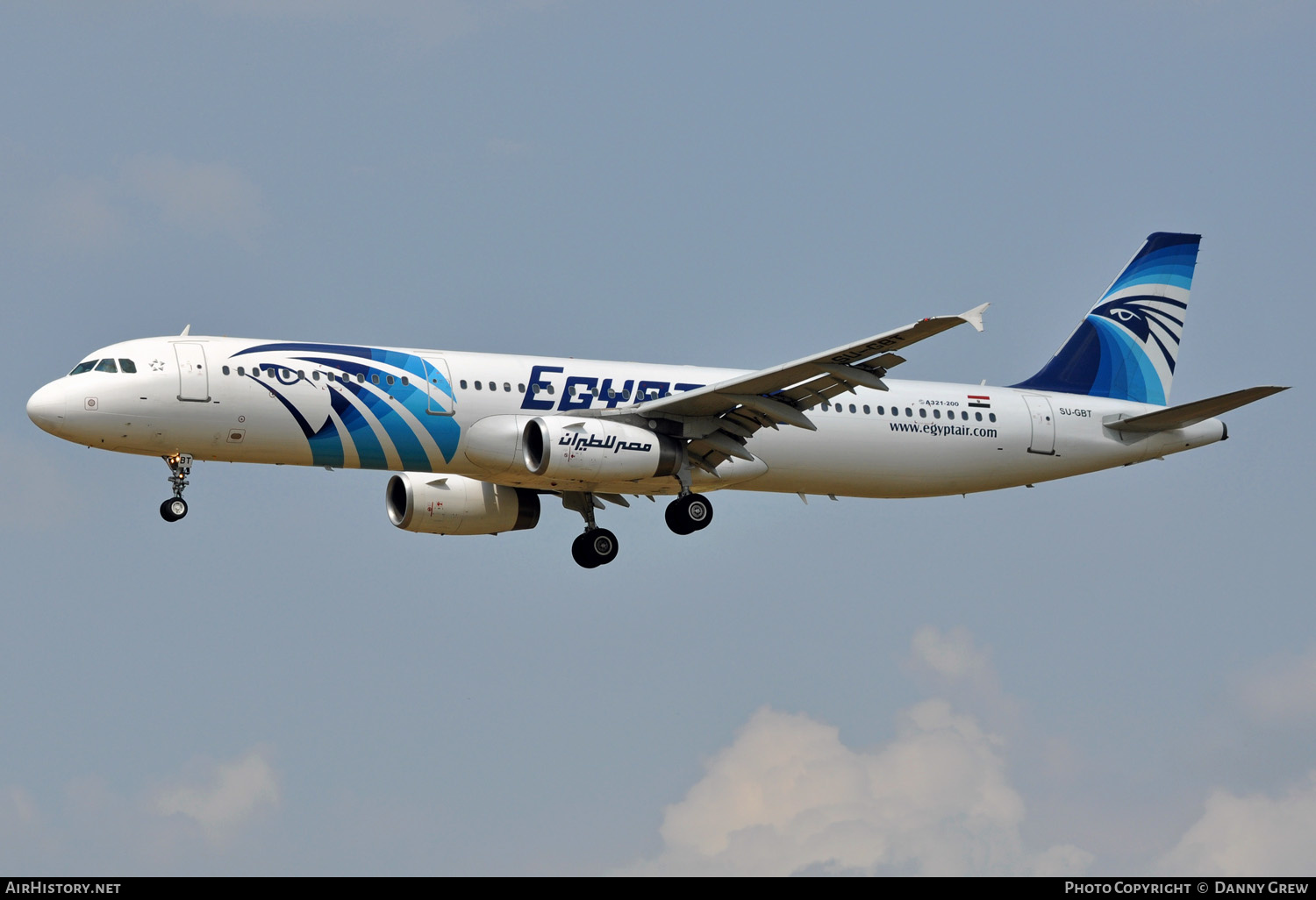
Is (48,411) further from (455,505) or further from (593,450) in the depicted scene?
(593,450)

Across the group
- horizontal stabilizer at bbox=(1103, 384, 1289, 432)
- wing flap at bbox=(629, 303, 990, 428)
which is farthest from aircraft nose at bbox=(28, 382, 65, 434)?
horizontal stabilizer at bbox=(1103, 384, 1289, 432)

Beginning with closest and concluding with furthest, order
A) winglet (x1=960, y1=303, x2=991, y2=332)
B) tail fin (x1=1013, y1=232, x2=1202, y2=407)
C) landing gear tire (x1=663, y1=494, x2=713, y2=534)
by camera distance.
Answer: winglet (x1=960, y1=303, x2=991, y2=332) < landing gear tire (x1=663, y1=494, x2=713, y2=534) < tail fin (x1=1013, y1=232, x2=1202, y2=407)

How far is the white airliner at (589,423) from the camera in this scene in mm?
38344

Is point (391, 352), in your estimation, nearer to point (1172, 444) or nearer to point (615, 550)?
point (615, 550)

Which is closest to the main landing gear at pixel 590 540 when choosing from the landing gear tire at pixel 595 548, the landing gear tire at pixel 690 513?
the landing gear tire at pixel 595 548

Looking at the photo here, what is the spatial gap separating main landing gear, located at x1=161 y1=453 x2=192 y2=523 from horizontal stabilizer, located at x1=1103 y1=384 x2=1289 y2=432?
75.4ft

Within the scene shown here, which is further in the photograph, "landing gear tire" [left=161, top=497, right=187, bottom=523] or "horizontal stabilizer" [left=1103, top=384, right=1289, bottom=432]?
"horizontal stabilizer" [left=1103, top=384, right=1289, bottom=432]

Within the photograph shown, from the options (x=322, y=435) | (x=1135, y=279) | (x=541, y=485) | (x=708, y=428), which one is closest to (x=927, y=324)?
(x=708, y=428)

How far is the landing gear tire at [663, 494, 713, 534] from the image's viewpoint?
4138 cm

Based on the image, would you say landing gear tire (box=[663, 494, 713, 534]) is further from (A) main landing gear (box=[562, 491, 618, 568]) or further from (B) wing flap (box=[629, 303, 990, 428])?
(A) main landing gear (box=[562, 491, 618, 568])

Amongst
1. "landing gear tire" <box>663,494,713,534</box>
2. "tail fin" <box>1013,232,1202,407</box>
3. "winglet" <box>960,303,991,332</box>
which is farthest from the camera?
"tail fin" <box>1013,232,1202,407</box>

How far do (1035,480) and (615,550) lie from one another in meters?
11.0

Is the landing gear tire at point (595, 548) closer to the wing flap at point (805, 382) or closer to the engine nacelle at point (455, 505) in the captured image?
the engine nacelle at point (455, 505)

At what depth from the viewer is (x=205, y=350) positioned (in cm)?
3888
